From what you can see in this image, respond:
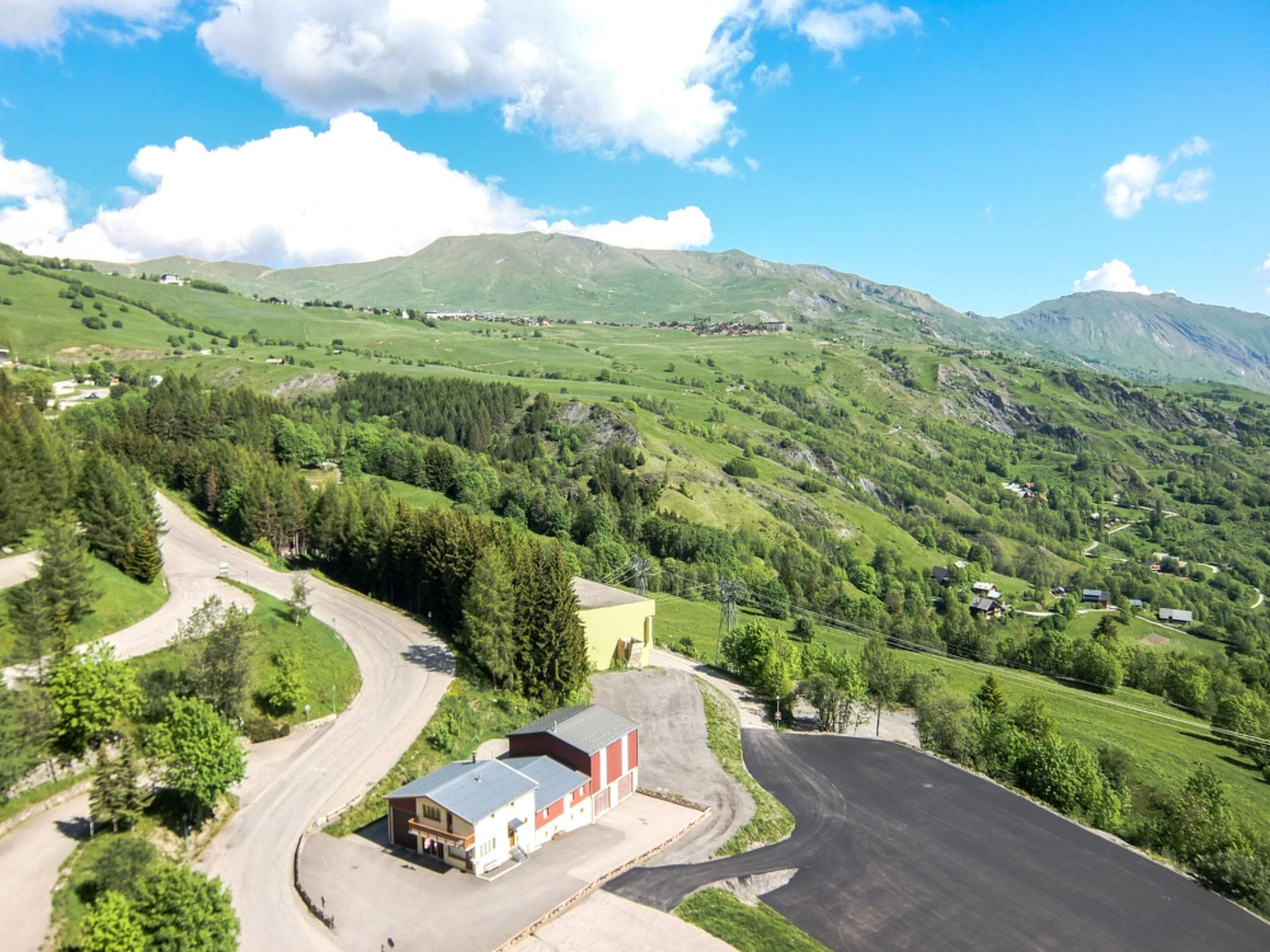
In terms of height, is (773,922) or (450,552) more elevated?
(450,552)

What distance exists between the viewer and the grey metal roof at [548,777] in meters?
40.2

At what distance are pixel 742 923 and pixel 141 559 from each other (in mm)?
49207

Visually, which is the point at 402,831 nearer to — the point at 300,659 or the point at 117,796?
the point at 117,796

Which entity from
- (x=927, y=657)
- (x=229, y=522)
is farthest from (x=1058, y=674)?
(x=229, y=522)

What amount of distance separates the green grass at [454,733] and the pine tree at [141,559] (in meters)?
24.8

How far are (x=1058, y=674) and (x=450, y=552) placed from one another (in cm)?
8526

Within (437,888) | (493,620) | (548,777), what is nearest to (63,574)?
(493,620)

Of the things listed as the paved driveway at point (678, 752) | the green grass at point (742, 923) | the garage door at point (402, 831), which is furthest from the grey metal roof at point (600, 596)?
the green grass at point (742, 923)

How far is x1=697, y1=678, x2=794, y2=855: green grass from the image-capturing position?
42.5m

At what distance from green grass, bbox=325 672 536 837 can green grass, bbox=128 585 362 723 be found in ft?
Answer: 22.0

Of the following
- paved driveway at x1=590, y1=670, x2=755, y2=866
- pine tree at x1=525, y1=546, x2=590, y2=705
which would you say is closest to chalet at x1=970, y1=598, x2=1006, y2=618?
paved driveway at x1=590, y1=670, x2=755, y2=866

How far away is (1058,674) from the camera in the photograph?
103500 millimetres

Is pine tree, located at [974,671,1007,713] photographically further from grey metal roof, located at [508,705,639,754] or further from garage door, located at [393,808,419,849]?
garage door, located at [393,808,419,849]

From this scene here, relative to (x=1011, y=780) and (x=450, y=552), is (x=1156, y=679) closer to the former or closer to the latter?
(x=1011, y=780)
